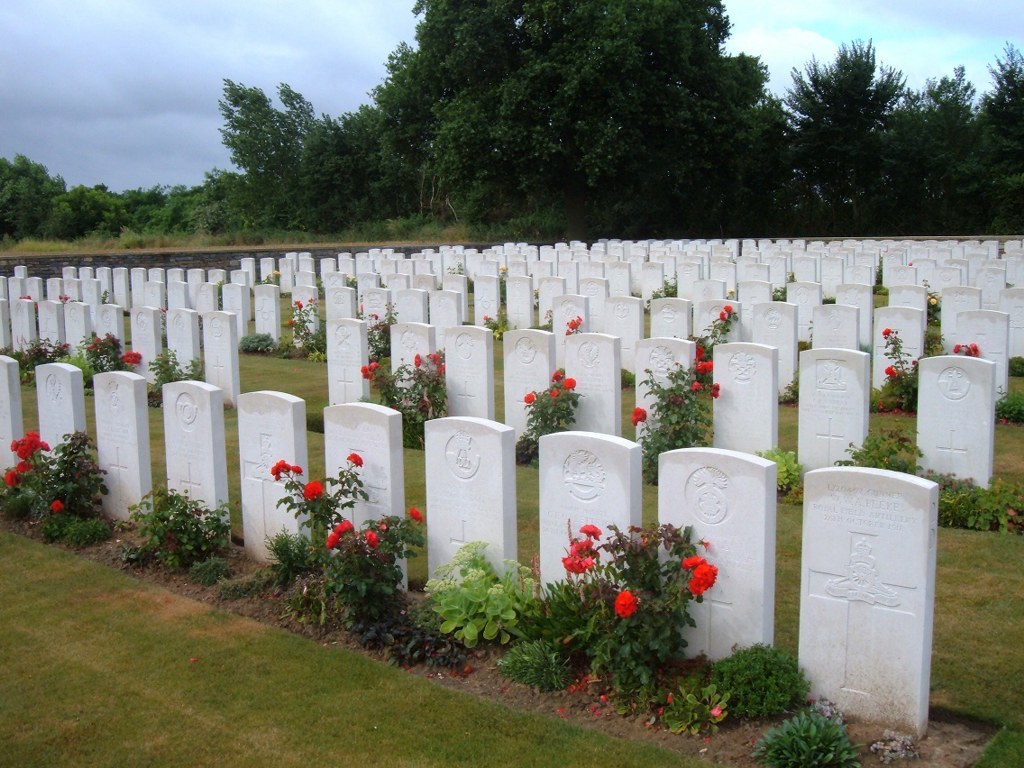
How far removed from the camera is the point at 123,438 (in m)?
7.66

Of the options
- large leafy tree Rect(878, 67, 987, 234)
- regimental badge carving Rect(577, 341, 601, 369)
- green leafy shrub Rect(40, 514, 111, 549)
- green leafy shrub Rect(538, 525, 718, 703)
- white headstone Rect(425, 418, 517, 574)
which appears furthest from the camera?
large leafy tree Rect(878, 67, 987, 234)

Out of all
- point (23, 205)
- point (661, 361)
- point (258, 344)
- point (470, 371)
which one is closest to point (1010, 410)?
point (661, 361)

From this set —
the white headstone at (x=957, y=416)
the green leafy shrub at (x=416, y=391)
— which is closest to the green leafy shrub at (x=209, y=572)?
the green leafy shrub at (x=416, y=391)

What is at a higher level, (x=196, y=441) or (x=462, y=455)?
(x=462, y=455)

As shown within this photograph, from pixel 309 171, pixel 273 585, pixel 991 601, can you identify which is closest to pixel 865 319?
pixel 991 601

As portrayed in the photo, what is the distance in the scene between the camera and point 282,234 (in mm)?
34469

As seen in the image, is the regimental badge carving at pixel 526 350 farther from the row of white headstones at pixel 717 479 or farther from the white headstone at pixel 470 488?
the white headstone at pixel 470 488

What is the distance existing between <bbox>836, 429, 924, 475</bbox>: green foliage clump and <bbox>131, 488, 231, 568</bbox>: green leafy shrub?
4708 millimetres

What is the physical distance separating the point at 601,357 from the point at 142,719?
5.42 m

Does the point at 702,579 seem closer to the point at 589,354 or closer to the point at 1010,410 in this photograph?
the point at 589,354

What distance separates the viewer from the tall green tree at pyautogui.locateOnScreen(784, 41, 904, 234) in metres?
36.9

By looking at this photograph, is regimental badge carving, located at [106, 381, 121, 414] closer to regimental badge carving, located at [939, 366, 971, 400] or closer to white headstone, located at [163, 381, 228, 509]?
white headstone, located at [163, 381, 228, 509]

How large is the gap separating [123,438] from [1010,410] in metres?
8.43

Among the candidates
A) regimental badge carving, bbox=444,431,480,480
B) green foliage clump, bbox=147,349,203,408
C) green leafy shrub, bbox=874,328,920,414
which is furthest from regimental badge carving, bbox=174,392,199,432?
green leafy shrub, bbox=874,328,920,414
